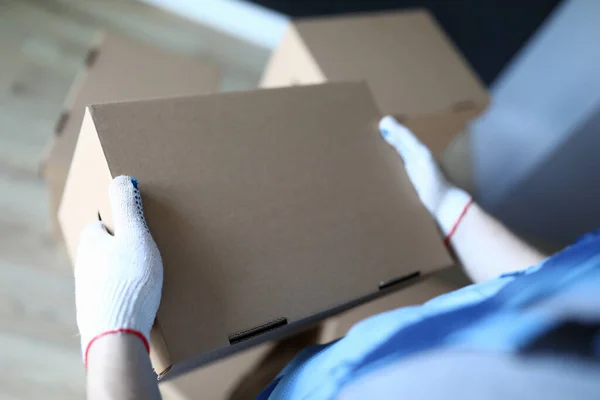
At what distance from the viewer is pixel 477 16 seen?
58.3 inches

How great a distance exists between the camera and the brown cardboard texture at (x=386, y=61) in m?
1.00

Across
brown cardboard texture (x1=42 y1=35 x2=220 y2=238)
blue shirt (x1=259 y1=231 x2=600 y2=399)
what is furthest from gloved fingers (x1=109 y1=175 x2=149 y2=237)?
brown cardboard texture (x1=42 y1=35 x2=220 y2=238)

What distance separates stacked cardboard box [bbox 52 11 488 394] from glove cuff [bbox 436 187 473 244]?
3cm

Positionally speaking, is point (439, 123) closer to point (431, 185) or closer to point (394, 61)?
point (394, 61)

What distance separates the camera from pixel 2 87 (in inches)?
52.2

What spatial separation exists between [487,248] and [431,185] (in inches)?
4.9

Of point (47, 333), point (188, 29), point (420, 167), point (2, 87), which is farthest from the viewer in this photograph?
point (188, 29)

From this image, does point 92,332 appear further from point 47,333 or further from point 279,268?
point 47,333

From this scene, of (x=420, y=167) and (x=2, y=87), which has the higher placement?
(x=2, y=87)

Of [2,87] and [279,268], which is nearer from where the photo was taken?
[279,268]

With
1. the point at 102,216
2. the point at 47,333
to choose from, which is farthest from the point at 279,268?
the point at 47,333

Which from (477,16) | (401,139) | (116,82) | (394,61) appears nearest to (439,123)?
(394,61)

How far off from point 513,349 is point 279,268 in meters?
0.27

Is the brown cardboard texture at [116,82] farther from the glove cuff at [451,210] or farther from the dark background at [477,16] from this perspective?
the glove cuff at [451,210]
